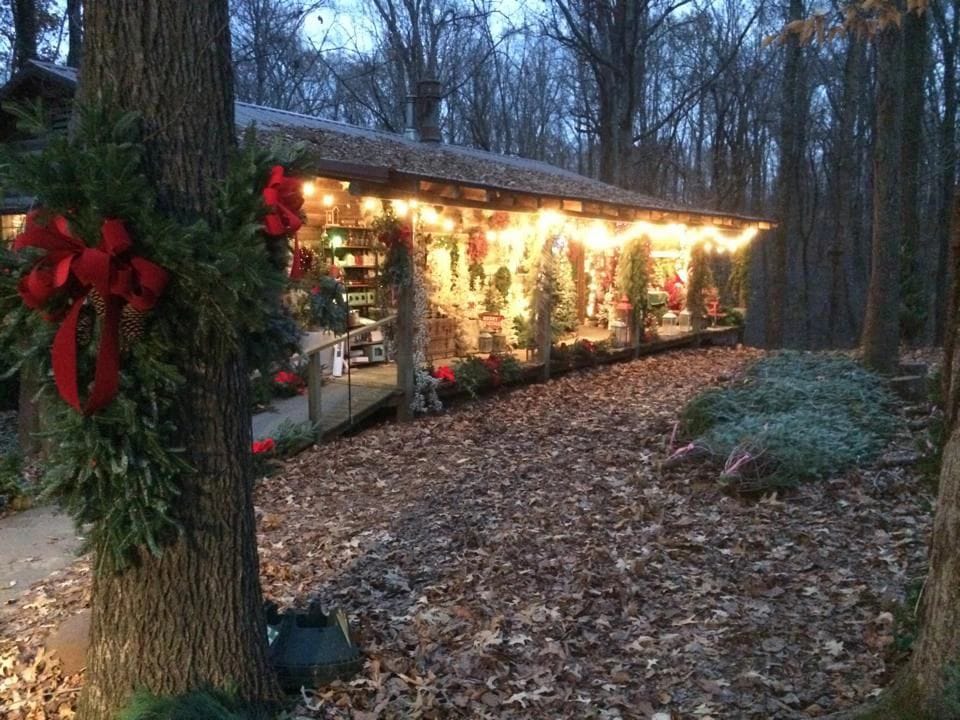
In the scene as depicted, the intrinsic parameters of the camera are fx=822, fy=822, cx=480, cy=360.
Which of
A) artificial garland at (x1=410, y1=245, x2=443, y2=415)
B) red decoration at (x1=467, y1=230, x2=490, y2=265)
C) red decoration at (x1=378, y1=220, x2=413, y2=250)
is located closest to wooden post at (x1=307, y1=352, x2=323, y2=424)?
artificial garland at (x1=410, y1=245, x2=443, y2=415)

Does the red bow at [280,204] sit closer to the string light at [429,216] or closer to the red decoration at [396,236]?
the red decoration at [396,236]

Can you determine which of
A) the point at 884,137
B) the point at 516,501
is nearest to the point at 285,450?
the point at 516,501

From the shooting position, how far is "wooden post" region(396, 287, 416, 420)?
10.0 meters

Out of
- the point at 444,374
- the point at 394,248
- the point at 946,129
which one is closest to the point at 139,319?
the point at 394,248

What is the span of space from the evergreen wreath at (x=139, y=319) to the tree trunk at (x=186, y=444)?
0.08 m

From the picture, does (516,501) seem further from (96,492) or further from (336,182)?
(336,182)

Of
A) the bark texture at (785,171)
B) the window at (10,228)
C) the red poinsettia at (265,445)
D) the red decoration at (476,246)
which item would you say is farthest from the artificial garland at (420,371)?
the bark texture at (785,171)

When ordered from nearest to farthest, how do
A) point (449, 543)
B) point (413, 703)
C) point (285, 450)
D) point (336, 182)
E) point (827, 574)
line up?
point (413, 703) < point (827, 574) < point (449, 543) < point (285, 450) < point (336, 182)

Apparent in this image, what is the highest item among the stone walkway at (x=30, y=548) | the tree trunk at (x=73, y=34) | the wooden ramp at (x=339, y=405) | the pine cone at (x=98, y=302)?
the tree trunk at (x=73, y=34)

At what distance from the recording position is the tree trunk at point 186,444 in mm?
2971

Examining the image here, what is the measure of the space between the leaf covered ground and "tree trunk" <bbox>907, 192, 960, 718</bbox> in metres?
0.69

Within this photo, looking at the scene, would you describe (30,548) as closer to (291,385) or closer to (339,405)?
(339,405)

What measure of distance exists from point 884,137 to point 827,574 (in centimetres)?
757

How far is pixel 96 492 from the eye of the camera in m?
2.93
